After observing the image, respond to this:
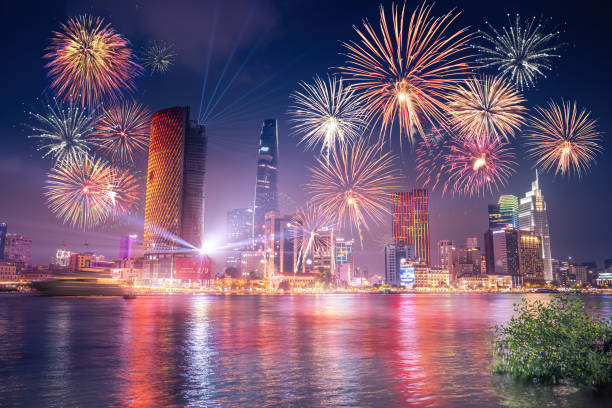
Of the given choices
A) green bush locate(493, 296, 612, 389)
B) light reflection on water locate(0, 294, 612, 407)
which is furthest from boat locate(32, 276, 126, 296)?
green bush locate(493, 296, 612, 389)

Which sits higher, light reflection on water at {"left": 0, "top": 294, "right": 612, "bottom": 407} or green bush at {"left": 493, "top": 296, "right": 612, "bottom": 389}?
green bush at {"left": 493, "top": 296, "right": 612, "bottom": 389}

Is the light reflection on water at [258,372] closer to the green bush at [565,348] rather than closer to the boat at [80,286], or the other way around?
the green bush at [565,348]

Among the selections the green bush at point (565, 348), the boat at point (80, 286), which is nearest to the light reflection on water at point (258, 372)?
the green bush at point (565, 348)

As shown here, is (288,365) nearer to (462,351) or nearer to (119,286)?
(462,351)

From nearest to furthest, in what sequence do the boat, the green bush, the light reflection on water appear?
the light reflection on water
the green bush
the boat

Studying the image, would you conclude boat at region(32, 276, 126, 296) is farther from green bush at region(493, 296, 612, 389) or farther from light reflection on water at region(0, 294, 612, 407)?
green bush at region(493, 296, 612, 389)

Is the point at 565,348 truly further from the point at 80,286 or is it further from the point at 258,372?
the point at 80,286

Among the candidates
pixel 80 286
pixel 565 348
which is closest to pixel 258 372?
pixel 565 348
